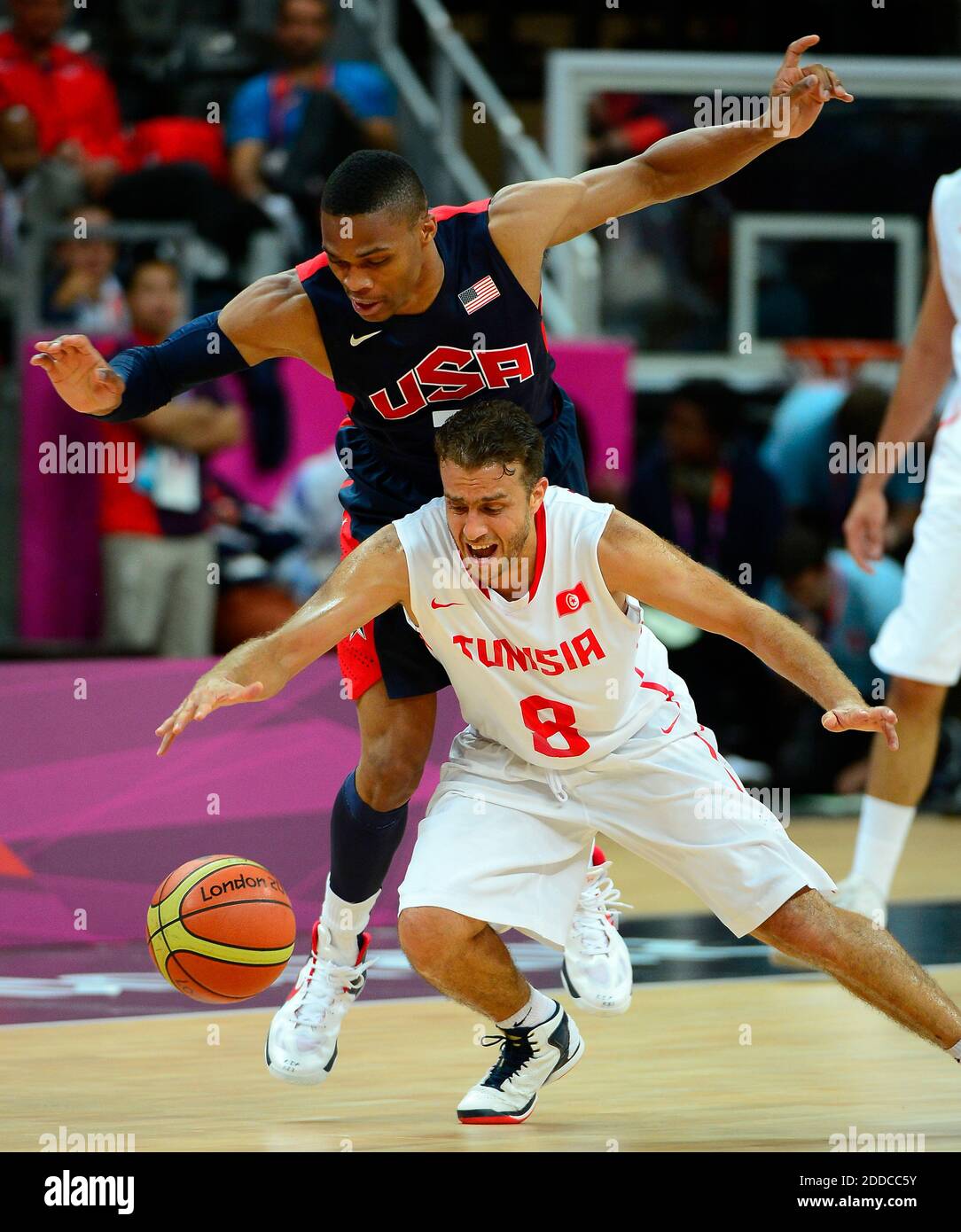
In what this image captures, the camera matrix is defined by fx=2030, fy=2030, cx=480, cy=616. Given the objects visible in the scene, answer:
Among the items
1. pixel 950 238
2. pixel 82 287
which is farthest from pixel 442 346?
pixel 82 287

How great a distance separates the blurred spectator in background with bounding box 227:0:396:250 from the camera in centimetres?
1061

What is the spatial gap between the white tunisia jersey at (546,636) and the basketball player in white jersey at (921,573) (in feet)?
5.88

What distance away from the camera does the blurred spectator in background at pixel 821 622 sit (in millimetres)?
10141

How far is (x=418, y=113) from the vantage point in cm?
1180

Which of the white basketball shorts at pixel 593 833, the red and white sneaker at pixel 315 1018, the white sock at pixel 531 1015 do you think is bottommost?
the red and white sneaker at pixel 315 1018

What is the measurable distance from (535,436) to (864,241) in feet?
28.0

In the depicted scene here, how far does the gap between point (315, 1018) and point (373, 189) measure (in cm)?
193

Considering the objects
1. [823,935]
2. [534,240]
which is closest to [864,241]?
[534,240]

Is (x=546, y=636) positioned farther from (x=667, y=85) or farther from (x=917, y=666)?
(x=667, y=85)

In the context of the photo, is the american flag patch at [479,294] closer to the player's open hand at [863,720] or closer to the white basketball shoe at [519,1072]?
the player's open hand at [863,720]

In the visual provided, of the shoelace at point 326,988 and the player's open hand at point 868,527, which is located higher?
the player's open hand at point 868,527

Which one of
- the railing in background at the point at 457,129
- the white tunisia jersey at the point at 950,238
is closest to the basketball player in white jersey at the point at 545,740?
the white tunisia jersey at the point at 950,238

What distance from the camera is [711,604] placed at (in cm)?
425
